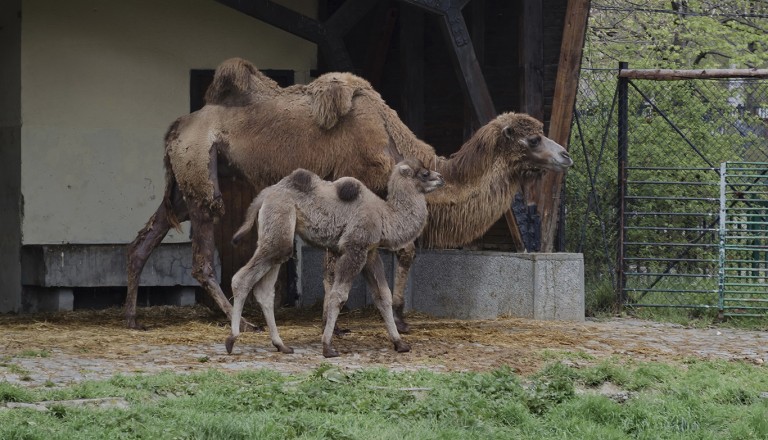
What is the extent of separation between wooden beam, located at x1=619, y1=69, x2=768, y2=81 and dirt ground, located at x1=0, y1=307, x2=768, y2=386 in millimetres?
2503

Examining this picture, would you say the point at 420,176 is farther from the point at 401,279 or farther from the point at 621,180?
the point at 621,180

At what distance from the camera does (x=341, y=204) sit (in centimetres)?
934

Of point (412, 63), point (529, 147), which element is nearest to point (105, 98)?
point (412, 63)

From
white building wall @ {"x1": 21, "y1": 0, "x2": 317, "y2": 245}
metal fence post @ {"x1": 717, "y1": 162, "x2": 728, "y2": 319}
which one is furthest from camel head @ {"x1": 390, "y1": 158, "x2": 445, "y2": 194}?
white building wall @ {"x1": 21, "y1": 0, "x2": 317, "y2": 245}

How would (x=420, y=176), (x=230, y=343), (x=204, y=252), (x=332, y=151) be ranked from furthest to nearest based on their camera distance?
(x=204, y=252) → (x=332, y=151) → (x=420, y=176) → (x=230, y=343)

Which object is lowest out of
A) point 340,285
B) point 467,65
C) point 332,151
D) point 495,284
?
point 495,284

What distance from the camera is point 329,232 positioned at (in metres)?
9.28

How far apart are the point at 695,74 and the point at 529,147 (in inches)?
115

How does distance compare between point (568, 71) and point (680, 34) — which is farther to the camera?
point (680, 34)

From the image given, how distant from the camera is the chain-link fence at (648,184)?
1345 centimetres

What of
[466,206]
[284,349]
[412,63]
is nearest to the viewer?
[284,349]

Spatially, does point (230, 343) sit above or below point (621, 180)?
below

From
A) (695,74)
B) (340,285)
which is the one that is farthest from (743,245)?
(340,285)

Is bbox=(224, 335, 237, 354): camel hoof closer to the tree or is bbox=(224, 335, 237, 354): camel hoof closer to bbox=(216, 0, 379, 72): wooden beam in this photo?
bbox=(216, 0, 379, 72): wooden beam
